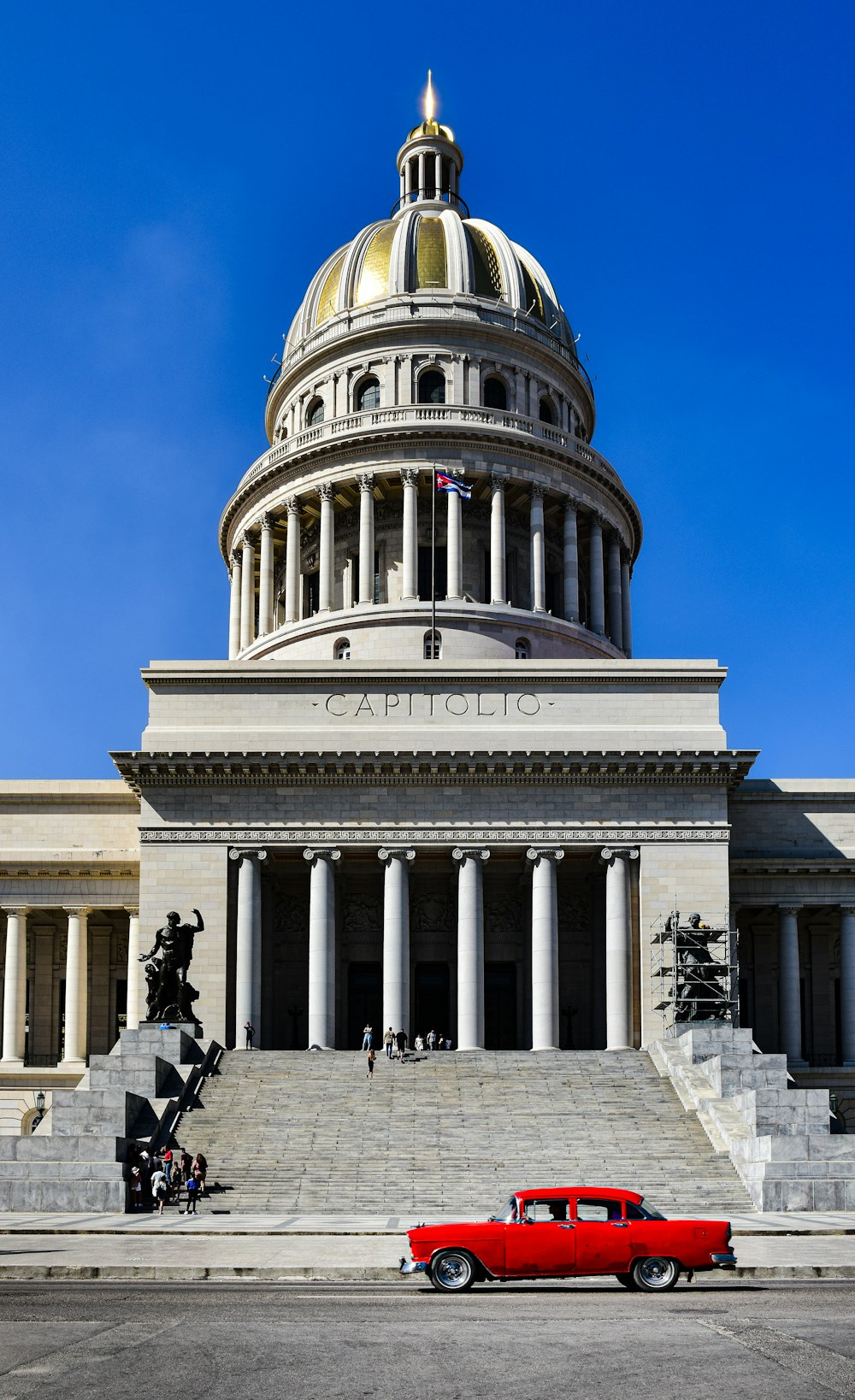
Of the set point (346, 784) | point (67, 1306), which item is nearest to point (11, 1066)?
point (346, 784)

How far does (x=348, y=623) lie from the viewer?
7025 cm

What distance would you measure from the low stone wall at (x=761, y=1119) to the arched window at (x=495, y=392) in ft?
129

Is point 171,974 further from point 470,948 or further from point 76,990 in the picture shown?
point 76,990

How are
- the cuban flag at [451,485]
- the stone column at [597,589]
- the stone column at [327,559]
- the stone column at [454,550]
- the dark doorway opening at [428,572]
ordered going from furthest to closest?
the stone column at [597,589] < the dark doorway opening at [428,572] < the stone column at [327,559] < the stone column at [454,550] < the cuban flag at [451,485]

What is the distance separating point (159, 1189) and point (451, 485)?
38.3 meters

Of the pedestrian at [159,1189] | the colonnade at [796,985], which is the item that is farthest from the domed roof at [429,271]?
the pedestrian at [159,1189]

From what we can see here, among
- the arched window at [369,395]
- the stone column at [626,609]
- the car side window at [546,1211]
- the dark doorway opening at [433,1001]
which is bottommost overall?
the car side window at [546,1211]

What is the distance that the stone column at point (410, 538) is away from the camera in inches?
2776

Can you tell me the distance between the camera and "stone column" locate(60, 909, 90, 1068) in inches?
2285

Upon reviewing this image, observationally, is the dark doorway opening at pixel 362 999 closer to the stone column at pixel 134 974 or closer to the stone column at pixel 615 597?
the stone column at pixel 134 974

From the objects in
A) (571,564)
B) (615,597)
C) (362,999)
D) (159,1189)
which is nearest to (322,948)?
(362,999)

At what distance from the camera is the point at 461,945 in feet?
178

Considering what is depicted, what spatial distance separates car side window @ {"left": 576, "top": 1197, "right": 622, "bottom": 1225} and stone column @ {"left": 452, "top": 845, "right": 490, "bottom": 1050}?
101 ft

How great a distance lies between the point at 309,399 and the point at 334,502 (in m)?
8.03
